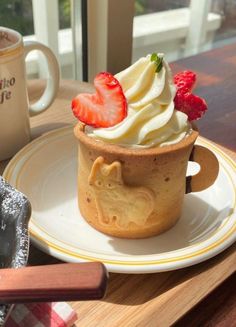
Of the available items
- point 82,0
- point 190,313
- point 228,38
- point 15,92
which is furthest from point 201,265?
point 228,38

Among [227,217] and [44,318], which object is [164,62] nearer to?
[227,217]

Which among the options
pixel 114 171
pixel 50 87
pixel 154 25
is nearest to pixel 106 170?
pixel 114 171

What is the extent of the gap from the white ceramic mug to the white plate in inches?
1.0

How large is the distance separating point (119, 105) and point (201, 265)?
0.18m

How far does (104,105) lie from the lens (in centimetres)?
48

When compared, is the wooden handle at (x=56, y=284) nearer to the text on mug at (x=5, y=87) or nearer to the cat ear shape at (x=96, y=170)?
the cat ear shape at (x=96, y=170)

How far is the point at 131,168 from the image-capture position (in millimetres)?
467

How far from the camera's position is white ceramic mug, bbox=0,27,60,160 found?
0.57 metres

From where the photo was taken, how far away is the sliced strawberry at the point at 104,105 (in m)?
0.48

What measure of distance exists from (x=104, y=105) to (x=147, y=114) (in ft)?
0.15

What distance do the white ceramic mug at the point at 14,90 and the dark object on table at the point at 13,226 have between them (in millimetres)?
168

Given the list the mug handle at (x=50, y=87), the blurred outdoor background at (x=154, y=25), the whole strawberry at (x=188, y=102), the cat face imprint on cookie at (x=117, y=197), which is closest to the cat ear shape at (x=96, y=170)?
the cat face imprint on cookie at (x=117, y=197)

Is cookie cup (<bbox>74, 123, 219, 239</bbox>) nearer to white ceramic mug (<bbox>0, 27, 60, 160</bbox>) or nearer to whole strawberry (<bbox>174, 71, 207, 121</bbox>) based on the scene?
whole strawberry (<bbox>174, 71, 207, 121</bbox>)

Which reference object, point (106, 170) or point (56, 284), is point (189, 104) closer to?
point (106, 170)
